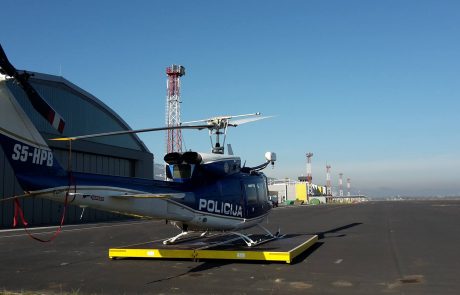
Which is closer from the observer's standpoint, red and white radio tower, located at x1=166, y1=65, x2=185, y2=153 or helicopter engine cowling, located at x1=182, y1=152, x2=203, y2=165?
helicopter engine cowling, located at x1=182, y1=152, x2=203, y2=165

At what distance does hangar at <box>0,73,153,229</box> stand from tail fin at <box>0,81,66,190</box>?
2434 cm

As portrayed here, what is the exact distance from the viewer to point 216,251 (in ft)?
41.1

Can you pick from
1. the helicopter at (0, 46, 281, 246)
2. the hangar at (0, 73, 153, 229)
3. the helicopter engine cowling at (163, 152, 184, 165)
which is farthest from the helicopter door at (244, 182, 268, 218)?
the hangar at (0, 73, 153, 229)

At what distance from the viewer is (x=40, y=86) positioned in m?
36.6

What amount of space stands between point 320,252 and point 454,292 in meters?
6.12

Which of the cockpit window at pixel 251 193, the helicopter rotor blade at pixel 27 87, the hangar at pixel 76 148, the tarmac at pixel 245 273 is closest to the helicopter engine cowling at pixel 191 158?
the cockpit window at pixel 251 193

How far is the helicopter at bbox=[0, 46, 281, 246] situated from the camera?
8781mm

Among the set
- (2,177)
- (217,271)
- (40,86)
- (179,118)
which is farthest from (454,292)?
(179,118)

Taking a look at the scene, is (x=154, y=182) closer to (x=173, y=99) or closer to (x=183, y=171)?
(x=183, y=171)

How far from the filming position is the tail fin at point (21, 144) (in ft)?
28.6

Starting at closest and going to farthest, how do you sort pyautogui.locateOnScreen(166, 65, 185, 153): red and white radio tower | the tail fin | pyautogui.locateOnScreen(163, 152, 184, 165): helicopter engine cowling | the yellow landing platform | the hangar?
1. the tail fin
2. the yellow landing platform
3. pyautogui.locateOnScreen(163, 152, 184, 165): helicopter engine cowling
4. the hangar
5. pyautogui.locateOnScreen(166, 65, 185, 153): red and white radio tower

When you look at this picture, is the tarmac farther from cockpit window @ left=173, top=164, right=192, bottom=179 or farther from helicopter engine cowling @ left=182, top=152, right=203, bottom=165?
helicopter engine cowling @ left=182, top=152, right=203, bottom=165

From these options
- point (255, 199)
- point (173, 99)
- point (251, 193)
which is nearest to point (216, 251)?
point (251, 193)

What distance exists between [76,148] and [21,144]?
3191cm
